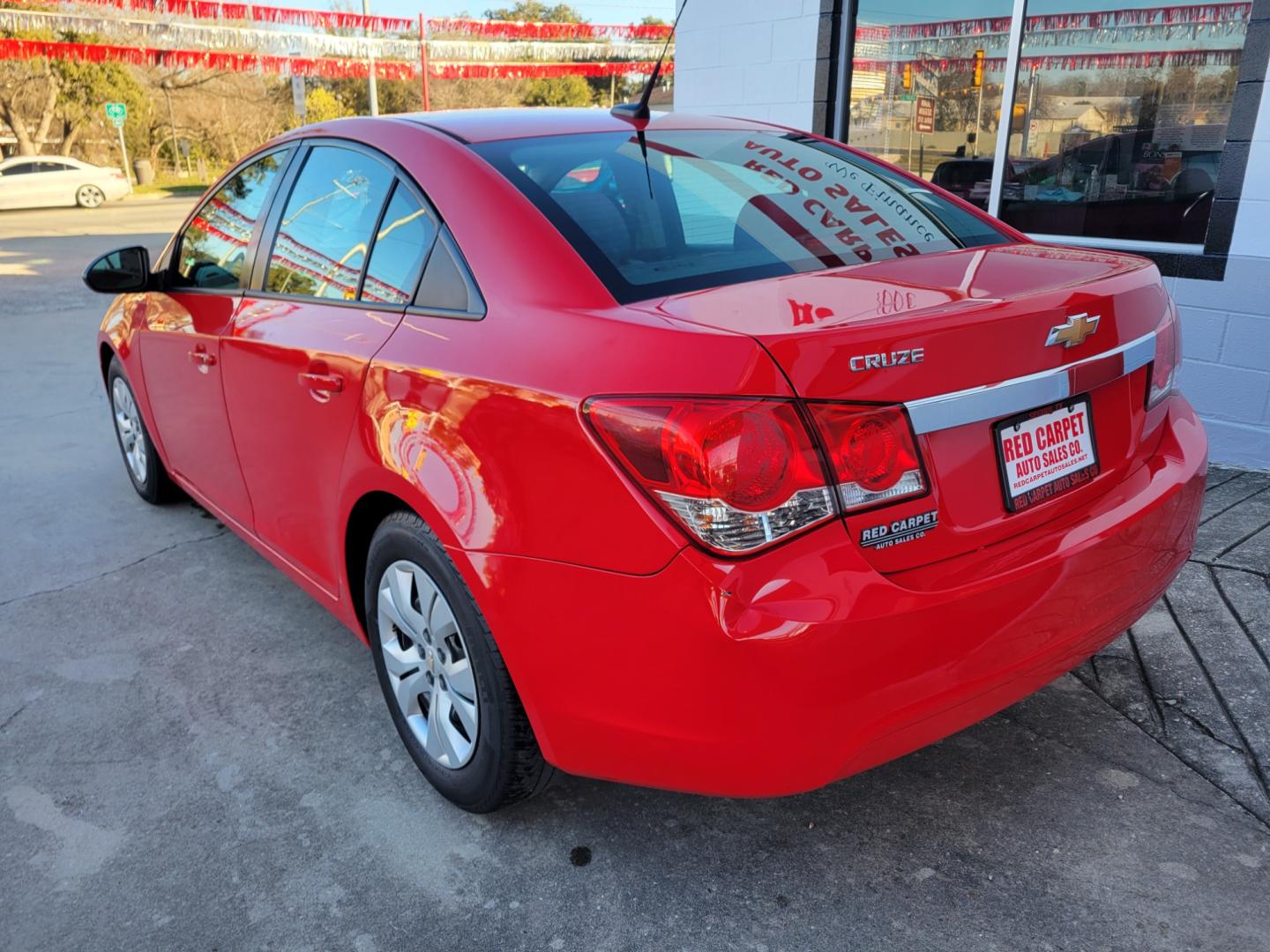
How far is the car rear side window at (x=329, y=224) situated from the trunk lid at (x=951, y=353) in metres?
1.08

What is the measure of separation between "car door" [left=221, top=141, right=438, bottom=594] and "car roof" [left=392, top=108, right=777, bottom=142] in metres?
0.21

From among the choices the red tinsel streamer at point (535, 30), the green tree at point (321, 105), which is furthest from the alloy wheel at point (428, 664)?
the green tree at point (321, 105)

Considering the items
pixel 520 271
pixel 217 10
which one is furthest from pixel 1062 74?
pixel 217 10

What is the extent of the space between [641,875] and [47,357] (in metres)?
7.50

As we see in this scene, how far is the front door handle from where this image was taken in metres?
2.53

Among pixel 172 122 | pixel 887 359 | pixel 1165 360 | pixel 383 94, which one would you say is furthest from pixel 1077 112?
pixel 383 94

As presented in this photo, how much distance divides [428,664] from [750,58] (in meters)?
5.43

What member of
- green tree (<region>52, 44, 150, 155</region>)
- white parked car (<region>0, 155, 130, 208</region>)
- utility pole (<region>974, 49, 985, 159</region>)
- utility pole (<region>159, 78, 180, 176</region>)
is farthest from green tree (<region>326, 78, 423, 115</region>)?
utility pole (<region>974, 49, 985, 159</region>)

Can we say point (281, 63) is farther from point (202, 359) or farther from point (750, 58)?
point (202, 359)

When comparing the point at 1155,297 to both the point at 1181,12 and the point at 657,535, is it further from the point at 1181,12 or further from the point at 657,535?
the point at 1181,12

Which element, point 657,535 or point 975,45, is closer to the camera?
point 657,535

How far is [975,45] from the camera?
598 cm

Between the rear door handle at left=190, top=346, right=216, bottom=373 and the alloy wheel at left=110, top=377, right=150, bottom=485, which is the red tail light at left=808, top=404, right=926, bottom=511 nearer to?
the rear door handle at left=190, top=346, right=216, bottom=373

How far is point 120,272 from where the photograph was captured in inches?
147
